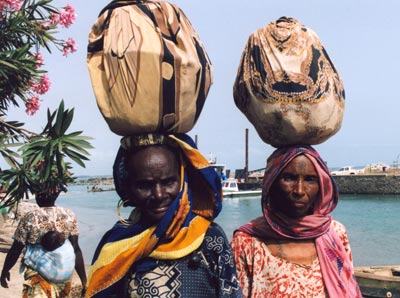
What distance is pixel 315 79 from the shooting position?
2.48 metres

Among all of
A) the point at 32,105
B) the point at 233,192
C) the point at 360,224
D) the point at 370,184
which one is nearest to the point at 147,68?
the point at 32,105

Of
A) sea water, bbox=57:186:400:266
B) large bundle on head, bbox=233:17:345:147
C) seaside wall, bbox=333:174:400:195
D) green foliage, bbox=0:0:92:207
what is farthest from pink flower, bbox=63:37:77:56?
seaside wall, bbox=333:174:400:195

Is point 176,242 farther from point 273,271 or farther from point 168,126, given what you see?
point 273,271

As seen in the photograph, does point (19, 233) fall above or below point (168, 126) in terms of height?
below

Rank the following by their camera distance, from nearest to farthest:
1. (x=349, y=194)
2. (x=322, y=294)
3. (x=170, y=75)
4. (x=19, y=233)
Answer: (x=170, y=75), (x=322, y=294), (x=19, y=233), (x=349, y=194)

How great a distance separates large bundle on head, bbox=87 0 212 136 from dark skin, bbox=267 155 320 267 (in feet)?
2.05

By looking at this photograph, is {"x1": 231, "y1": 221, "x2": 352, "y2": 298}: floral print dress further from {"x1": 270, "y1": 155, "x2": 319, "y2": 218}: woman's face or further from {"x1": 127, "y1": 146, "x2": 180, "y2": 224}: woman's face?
{"x1": 127, "y1": 146, "x2": 180, "y2": 224}: woman's face

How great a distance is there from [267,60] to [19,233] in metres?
3.22

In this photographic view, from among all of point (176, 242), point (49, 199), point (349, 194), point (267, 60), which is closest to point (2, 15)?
point (49, 199)

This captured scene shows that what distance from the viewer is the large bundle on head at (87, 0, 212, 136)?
2.02 metres

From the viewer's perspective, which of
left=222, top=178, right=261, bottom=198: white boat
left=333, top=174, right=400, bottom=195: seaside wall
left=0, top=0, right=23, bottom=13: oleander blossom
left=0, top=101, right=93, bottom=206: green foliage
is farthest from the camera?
left=222, top=178, right=261, bottom=198: white boat

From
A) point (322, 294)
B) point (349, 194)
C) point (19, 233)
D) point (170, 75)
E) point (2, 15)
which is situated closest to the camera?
point (170, 75)

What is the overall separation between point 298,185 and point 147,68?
0.95 metres

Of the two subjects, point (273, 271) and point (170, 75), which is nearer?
point (170, 75)
